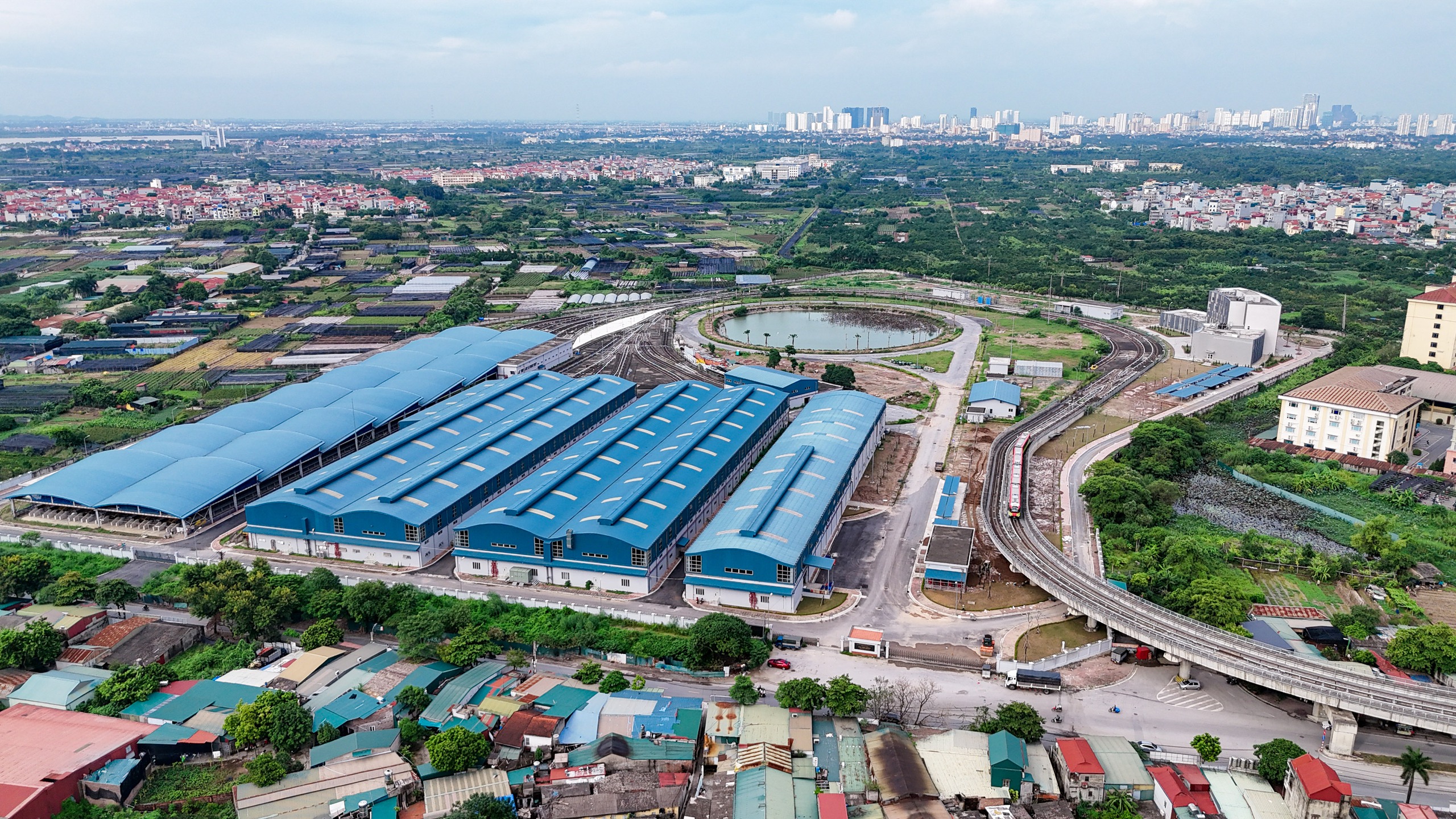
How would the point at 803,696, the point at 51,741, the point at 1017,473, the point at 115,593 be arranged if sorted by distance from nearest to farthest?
1. the point at 51,741
2. the point at 803,696
3. the point at 115,593
4. the point at 1017,473

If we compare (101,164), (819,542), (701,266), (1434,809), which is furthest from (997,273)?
(101,164)

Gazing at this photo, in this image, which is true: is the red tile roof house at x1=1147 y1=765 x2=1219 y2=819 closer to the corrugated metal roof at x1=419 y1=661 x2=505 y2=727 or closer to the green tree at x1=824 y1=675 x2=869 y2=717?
the green tree at x1=824 y1=675 x2=869 y2=717

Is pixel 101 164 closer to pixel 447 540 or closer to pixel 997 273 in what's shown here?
pixel 997 273

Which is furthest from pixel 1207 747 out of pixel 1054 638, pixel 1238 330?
pixel 1238 330

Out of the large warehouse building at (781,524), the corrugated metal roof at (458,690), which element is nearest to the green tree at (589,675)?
the corrugated metal roof at (458,690)

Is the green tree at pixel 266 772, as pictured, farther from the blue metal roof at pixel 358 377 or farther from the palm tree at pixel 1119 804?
the blue metal roof at pixel 358 377

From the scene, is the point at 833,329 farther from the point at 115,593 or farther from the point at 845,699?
the point at 115,593
